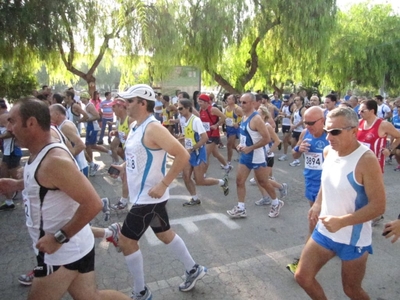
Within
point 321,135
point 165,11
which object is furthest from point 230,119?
point 165,11

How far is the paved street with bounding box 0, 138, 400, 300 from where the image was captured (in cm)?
356

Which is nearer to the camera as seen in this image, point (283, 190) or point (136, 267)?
point (136, 267)

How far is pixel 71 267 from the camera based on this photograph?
2.28 m

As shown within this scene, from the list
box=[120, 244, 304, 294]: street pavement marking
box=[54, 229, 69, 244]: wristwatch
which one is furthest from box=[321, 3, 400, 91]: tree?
box=[54, 229, 69, 244]: wristwatch

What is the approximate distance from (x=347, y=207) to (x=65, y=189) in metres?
1.89

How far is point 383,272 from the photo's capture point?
154 inches

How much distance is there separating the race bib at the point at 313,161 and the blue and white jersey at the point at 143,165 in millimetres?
1755

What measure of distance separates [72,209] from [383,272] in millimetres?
3345

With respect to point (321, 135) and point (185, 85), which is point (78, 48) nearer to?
point (185, 85)

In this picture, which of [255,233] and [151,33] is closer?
[255,233]

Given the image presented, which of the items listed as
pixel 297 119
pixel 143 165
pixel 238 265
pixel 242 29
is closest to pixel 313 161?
pixel 238 265

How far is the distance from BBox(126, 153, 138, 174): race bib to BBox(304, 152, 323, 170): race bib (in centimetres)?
198

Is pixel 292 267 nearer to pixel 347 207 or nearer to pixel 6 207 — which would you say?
pixel 347 207

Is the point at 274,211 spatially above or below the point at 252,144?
below
